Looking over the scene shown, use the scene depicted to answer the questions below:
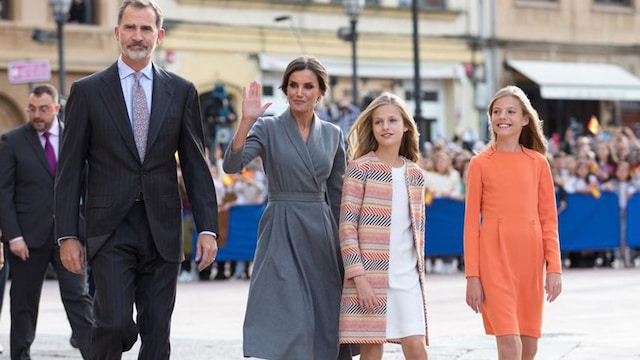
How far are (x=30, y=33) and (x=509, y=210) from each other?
22.5 meters

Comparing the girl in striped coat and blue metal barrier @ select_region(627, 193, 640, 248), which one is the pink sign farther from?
the girl in striped coat

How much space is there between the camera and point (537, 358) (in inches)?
391

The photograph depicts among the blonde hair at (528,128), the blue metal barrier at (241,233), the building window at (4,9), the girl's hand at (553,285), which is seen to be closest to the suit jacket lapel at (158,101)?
the blonde hair at (528,128)

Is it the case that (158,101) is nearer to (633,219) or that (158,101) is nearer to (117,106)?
(117,106)

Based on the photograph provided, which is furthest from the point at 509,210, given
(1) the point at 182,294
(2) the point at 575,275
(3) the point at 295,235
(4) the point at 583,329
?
(2) the point at 575,275

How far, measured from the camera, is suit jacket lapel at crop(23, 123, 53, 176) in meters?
10.7

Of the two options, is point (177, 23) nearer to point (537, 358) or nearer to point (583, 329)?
point (583, 329)

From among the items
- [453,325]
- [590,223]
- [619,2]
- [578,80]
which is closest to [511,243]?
[453,325]

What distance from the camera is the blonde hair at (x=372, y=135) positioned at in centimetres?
792

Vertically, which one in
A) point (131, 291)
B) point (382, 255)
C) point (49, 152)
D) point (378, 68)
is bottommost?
point (131, 291)

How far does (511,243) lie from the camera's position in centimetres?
786

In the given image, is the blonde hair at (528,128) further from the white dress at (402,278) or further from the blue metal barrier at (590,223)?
the blue metal barrier at (590,223)

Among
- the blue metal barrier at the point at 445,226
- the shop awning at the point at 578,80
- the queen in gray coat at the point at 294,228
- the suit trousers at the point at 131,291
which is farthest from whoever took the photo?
the shop awning at the point at 578,80

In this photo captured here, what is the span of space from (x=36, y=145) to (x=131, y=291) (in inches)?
151
